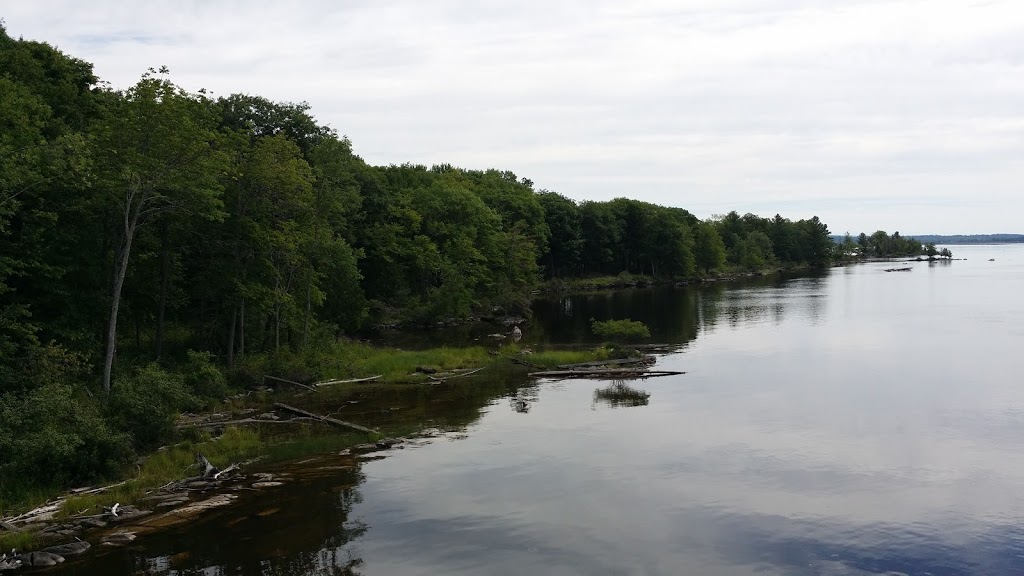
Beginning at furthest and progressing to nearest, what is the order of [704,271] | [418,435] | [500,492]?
[704,271] < [418,435] < [500,492]

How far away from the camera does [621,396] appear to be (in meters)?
42.9

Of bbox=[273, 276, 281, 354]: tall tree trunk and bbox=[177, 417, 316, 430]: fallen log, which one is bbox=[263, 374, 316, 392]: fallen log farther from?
bbox=[177, 417, 316, 430]: fallen log

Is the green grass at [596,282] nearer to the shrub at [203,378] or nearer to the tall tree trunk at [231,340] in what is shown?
the tall tree trunk at [231,340]

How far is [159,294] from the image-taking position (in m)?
40.4

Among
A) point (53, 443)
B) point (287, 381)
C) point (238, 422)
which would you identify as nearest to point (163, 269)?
point (287, 381)

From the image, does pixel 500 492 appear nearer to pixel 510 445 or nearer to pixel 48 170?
pixel 510 445

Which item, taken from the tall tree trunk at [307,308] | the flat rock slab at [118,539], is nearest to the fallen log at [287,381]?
the tall tree trunk at [307,308]

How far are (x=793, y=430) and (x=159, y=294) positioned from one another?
32852mm

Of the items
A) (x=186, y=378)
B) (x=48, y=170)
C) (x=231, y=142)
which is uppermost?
(x=231, y=142)

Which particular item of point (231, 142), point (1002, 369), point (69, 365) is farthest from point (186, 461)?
point (1002, 369)

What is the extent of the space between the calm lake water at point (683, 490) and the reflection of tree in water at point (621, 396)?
0.55 m

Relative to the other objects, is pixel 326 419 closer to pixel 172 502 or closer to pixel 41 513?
pixel 172 502

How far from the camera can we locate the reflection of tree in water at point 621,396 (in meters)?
41.2

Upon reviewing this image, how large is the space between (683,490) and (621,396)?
52.4ft
